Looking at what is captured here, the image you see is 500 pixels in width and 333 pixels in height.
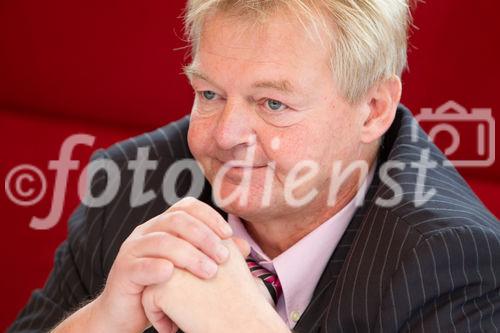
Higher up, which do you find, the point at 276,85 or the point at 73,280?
the point at 276,85

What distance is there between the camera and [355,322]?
1.51 metres

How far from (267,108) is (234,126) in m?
0.06

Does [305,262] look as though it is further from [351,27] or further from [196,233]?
[351,27]

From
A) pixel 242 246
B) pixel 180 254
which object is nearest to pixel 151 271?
pixel 180 254

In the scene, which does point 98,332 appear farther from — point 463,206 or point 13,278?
point 13,278

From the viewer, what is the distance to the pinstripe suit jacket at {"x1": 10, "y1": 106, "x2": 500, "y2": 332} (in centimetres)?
144

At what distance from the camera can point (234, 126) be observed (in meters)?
1.54

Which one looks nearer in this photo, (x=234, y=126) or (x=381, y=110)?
(x=234, y=126)

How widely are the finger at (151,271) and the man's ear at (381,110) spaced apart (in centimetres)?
43

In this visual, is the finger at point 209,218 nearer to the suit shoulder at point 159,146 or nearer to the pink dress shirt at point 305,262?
the pink dress shirt at point 305,262

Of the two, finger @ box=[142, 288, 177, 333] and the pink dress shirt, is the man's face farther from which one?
finger @ box=[142, 288, 177, 333]

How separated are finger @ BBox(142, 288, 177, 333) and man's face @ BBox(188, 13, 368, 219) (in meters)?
0.22

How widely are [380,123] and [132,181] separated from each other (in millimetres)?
517

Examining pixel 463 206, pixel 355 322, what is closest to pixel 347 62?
pixel 463 206
